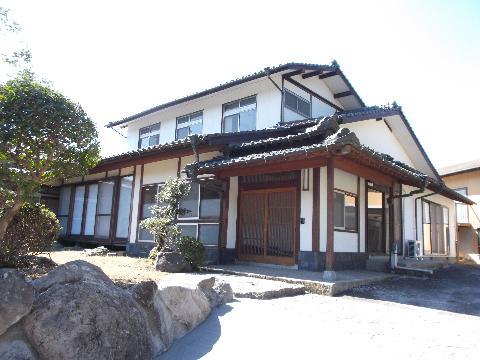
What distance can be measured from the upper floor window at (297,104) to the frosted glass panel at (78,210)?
30.9ft

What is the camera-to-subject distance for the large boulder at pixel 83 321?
117 inches

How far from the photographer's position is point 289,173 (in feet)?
31.9

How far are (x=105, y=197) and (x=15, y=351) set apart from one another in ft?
40.6

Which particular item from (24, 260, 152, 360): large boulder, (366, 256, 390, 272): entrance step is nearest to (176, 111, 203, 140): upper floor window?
(366, 256, 390, 272): entrance step

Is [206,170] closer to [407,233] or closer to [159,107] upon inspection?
[159,107]

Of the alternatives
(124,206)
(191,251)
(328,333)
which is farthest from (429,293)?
(124,206)

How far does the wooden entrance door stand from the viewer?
9498 mm

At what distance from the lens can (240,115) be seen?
41.5ft

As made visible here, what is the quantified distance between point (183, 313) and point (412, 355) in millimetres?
2421

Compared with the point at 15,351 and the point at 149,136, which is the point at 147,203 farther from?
the point at 15,351

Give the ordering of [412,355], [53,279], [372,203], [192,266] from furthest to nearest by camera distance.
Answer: [372,203], [192,266], [412,355], [53,279]

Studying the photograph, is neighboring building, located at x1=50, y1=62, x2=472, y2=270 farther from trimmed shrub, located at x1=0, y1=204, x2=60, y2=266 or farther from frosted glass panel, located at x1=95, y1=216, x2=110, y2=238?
trimmed shrub, located at x1=0, y1=204, x2=60, y2=266

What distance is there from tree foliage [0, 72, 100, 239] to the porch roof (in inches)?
138

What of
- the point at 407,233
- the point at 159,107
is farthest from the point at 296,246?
the point at 159,107
